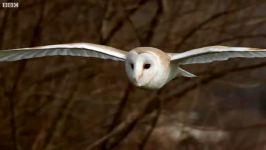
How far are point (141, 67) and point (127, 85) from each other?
1.23 m

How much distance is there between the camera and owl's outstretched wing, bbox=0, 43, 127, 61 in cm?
85

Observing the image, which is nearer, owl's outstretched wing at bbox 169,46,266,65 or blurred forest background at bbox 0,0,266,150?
owl's outstretched wing at bbox 169,46,266,65

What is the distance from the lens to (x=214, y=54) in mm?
862

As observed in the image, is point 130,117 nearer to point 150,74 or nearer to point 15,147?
point 15,147

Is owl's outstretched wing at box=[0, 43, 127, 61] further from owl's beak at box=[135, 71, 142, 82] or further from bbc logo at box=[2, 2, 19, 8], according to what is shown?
bbc logo at box=[2, 2, 19, 8]

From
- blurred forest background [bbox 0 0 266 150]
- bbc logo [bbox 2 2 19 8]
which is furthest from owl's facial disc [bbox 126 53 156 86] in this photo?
bbc logo [bbox 2 2 19 8]

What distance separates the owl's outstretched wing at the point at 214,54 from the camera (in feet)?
2.68

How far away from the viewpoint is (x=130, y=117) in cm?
203

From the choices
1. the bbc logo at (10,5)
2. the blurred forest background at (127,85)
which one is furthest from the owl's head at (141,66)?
the bbc logo at (10,5)

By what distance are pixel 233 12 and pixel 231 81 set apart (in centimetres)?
22

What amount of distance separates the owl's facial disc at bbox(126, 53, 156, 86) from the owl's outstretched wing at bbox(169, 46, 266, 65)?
51 mm

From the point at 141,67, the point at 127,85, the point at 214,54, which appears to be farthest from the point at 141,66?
the point at 127,85

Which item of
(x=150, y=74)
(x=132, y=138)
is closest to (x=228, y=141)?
(x=132, y=138)

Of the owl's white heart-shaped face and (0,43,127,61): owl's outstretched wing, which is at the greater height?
(0,43,127,61): owl's outstretched wing
